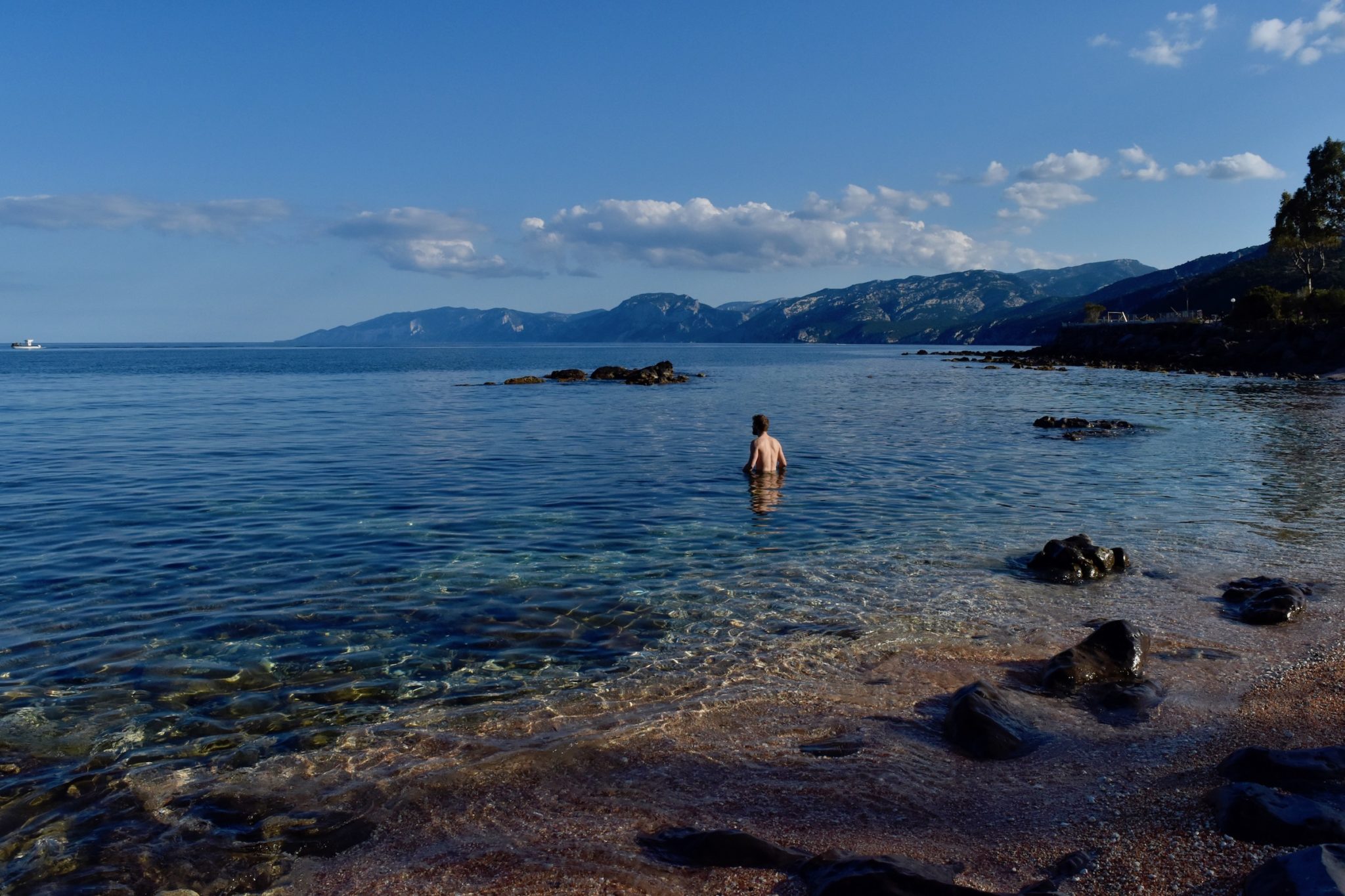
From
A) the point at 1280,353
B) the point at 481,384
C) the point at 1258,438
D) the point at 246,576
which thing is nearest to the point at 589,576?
the point at 246,576

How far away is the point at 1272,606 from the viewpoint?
1166 cm

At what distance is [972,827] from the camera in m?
6.44

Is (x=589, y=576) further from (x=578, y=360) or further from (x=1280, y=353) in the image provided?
(x=578, y=360)

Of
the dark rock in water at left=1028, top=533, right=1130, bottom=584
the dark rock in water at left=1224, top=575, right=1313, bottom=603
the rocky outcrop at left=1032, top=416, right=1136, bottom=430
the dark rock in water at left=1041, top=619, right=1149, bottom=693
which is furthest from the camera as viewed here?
the rocky outcrop at left=1032, top=416, right=1136, bottom=430

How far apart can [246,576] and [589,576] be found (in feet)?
20.3

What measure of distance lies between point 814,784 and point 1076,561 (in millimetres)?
9336

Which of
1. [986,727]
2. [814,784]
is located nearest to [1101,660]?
[986,727]

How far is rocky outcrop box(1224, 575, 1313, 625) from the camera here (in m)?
11.5

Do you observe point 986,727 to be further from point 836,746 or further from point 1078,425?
point 1078,425

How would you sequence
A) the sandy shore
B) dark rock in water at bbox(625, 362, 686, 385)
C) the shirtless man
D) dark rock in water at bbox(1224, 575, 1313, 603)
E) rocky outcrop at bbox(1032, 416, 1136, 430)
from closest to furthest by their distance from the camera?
the sandy shore → dark rock in water at bbox(1224, 575, 1313, 603) → the shirtless man → rocky outcrop at bbox(1032, 416, 1136, 430) → dark rock in water at bbox(625, 362, 686, 385)

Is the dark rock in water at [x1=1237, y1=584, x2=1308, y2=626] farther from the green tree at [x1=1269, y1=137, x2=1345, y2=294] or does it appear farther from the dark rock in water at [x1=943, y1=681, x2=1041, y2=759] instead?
the green tree at [x1=1269, y1=137, x2=1345, y2=294]

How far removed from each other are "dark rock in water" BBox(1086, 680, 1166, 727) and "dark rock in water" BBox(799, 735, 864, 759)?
111 inches

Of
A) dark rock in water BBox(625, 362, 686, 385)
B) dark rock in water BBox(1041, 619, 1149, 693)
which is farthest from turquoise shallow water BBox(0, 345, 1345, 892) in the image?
dark rock in water BBox(625, 362, 686, 385)

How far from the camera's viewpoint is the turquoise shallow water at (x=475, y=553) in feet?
29.7
